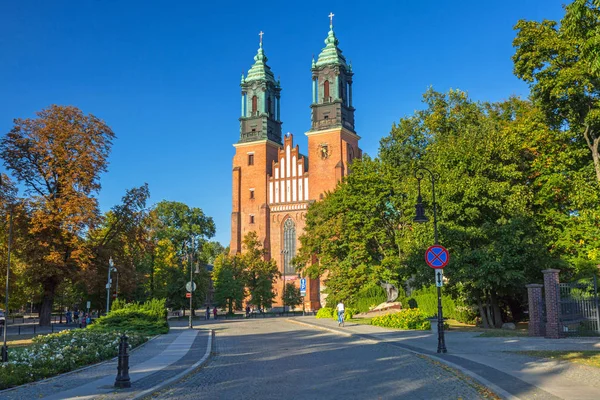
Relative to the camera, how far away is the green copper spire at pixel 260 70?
78.8m

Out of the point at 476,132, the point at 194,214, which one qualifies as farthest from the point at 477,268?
the point at 194,214

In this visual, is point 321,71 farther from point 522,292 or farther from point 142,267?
point 522,292

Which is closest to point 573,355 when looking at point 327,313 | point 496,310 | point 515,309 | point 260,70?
point 496,310

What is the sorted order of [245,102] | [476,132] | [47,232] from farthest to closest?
[245,102] → [47,232] → [476,132]

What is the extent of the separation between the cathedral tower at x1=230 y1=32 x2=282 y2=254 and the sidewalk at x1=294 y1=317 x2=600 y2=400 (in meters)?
53.3

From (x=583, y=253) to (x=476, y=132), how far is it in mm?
9948

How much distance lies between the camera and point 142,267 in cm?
5362

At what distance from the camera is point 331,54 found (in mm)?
74312

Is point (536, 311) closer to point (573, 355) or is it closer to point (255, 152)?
point (573, 355)

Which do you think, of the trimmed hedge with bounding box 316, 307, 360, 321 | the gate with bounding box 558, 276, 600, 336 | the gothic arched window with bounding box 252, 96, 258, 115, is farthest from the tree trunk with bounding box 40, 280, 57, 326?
the gothic arched window with bounding box 252, 96, 258, 115

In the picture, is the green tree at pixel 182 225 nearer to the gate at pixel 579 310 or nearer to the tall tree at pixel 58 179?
the tall tree at pixel 58 179

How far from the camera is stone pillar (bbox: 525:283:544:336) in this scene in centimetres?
2114

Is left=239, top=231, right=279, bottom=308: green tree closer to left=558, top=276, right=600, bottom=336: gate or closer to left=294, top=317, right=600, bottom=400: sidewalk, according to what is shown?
left=294, top=317, right=600, bottom=400: sidewalk

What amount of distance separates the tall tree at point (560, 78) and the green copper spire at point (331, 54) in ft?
156
